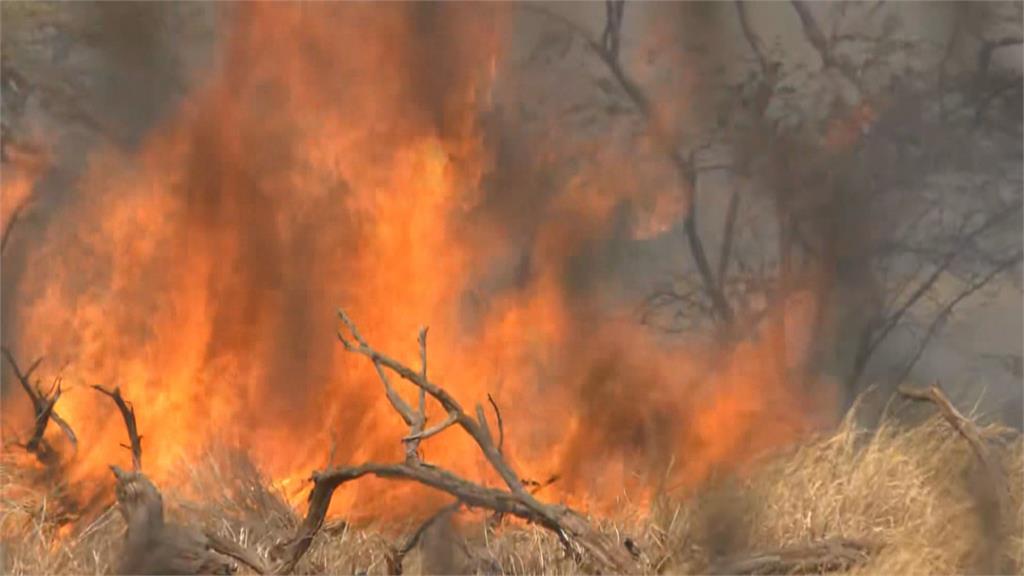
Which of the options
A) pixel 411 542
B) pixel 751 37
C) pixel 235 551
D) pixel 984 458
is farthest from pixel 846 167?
pixel 235 551

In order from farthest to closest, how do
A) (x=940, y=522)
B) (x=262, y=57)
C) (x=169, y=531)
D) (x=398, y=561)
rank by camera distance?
1. (x=262, y=57)
2. (x=940, y=522)
3. (x=398, y=561)
4. (x=169, y=531)

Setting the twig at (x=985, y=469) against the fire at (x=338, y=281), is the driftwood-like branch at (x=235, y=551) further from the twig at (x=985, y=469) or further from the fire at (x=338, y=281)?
the twig at (x=985, y=469)

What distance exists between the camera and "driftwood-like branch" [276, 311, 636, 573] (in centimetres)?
417

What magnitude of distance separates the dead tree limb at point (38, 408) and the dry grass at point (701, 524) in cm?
12

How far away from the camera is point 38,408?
4.85 metres

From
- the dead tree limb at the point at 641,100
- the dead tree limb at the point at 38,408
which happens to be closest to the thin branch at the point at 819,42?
the dead tree limb at the point at 641,100

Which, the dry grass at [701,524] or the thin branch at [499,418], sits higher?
the thin branch at [499,418]

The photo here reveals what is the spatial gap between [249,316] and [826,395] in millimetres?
2068

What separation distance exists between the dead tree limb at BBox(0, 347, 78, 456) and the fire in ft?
0.15

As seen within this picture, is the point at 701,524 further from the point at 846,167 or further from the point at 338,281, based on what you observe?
the point at 338,281

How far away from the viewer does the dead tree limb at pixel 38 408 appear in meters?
4.81

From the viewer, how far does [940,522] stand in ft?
15.1

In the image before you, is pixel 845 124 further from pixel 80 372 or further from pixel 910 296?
pixel 80 372

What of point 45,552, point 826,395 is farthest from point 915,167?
point 45,552
